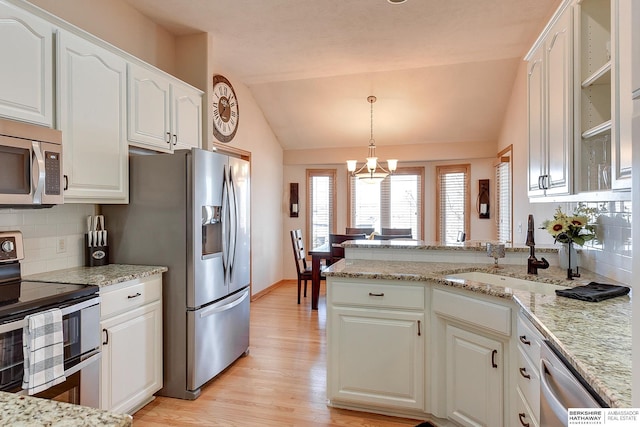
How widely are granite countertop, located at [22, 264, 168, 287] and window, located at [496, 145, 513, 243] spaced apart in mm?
4051

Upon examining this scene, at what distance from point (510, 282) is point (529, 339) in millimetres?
891

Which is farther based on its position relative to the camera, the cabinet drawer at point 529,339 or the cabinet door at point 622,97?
the cabinet drawer at point 529,339

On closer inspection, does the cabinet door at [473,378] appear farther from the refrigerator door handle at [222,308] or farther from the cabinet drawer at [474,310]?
the refrigerator door handle at [222,308]

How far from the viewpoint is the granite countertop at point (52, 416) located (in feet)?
2.19

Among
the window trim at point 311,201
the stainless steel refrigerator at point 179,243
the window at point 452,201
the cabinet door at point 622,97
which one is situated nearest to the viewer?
the cabinet door at point 622,97

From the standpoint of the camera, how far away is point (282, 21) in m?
3.12

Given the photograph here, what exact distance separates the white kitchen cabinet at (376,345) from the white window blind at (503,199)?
117 inches

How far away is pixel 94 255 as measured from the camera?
2551mm

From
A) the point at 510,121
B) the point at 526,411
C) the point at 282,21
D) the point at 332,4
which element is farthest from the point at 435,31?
the point at 526,411

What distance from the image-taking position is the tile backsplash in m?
2.19

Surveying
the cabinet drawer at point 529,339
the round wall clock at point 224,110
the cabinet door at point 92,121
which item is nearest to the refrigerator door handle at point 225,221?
the cabinet door at point 92,121

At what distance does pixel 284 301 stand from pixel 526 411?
3.90 m

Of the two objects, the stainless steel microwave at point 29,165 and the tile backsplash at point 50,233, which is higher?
the stainless steel microwave at point 29,165

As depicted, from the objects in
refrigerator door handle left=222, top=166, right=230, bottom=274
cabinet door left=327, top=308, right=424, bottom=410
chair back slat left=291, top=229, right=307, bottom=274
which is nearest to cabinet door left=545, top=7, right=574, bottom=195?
cabinet door left=327, top=308, right=424, bottom=410
